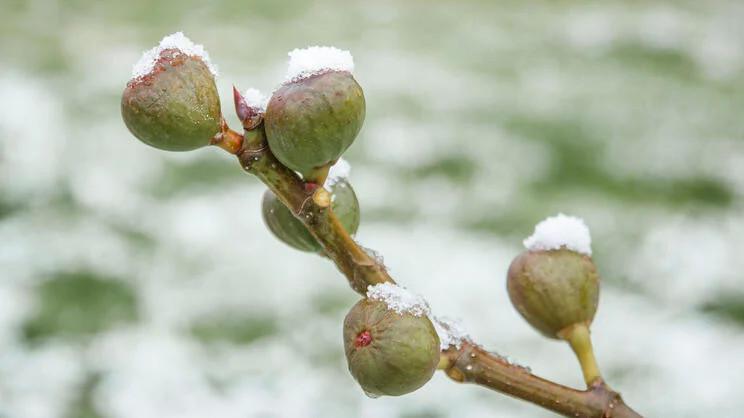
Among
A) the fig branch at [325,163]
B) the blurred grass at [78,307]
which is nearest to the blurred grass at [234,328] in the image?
the blurred grass at [78,307]

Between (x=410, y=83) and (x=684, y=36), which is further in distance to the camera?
(x=684, y=36)

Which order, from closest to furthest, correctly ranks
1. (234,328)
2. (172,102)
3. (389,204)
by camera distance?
1. (172,102)
2. (234,328)
3. (389,204)

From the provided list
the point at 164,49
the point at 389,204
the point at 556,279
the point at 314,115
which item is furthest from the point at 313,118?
the point at 389,204

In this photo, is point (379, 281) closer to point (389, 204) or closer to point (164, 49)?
point (164, 49)

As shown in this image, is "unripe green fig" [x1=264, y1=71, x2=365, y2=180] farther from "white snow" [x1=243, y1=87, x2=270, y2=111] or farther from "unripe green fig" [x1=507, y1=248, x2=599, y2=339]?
"unripe green fig" [x1=507, y1=248, x2=599, y2=339]

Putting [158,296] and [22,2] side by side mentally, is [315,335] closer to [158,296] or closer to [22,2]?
[158,296]


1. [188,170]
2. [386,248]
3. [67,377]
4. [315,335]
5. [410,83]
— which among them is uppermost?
[410,83]

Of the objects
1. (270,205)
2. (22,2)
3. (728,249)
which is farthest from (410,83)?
(270,205)
